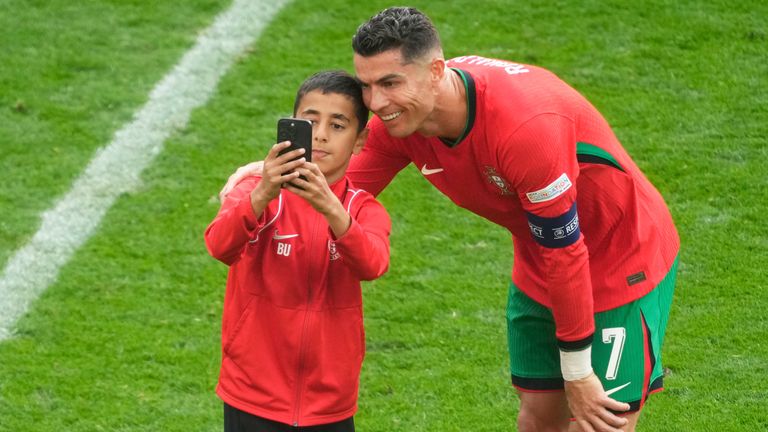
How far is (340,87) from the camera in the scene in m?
4.18

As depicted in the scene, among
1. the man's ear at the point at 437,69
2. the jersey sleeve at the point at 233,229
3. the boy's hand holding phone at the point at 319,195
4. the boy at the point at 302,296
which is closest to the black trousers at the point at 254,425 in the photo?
the boy at the point at 302,296

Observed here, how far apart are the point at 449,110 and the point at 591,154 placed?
0.48 meters

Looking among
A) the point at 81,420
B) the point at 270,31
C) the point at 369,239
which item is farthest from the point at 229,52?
the point at 369,239

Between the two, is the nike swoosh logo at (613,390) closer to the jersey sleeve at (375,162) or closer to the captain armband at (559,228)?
the captain armband at (559,228)

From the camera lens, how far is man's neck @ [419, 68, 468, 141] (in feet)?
13.6

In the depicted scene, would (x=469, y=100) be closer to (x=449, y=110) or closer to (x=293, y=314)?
(x=449, y=110)

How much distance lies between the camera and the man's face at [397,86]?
4.07m

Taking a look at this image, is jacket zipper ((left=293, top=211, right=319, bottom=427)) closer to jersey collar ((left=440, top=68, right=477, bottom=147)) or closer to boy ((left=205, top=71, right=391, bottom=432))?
boy ((left=205, top=71, right=391, bottom=432))

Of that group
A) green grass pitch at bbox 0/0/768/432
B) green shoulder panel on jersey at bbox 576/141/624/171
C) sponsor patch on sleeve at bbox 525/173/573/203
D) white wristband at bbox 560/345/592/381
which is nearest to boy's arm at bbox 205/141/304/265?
sponsor patch on sleeve at bbox 525/173/573/203

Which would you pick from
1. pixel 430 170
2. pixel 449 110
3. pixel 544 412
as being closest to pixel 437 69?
pixel 449 110

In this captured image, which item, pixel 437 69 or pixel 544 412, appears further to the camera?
pixel 544 412

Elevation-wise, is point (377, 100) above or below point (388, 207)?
above

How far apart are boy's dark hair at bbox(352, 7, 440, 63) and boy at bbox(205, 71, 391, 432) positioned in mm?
171

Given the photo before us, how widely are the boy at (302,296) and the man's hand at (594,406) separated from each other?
717 mm
